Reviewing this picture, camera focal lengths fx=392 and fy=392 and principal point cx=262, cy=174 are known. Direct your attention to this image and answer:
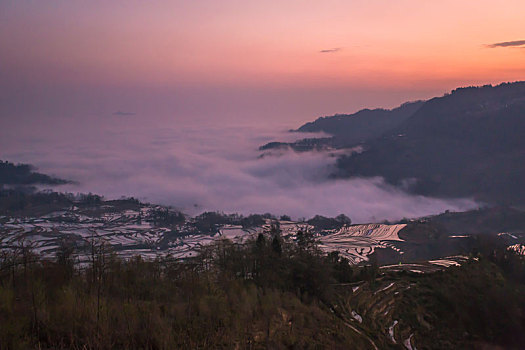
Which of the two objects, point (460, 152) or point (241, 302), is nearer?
point (241, 302)

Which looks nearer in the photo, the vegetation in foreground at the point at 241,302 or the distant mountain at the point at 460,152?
the vegetation in foreground at the point at 241,302

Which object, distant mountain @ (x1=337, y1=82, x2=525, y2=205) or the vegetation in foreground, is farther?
distant mountain @ (x1=337, y1=82, x2=525, y2=205)

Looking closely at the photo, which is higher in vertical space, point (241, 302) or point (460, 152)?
point (460, 152)

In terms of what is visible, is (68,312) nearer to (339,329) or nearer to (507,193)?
(339,329)

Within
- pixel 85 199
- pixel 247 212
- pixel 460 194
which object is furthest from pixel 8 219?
pixel 460 194
